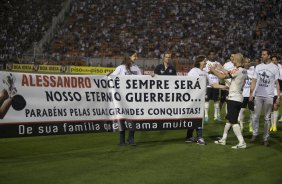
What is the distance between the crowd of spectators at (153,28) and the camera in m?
43.8

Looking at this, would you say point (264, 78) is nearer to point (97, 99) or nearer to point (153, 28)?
point (97, 99)

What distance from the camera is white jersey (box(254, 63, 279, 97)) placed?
12.0 metres

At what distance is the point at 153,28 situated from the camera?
47.1 m

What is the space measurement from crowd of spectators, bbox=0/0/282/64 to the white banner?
30.1 metres

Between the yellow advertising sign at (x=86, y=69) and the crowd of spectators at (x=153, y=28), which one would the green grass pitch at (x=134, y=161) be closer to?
the yellow advertising sign at (x=86, y=69)

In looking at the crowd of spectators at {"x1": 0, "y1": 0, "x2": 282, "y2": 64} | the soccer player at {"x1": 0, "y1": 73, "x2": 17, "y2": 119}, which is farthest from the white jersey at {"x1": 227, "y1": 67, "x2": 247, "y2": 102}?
the crowd of spectators at {"x1": 0, "y1": 0, "x2": 282, "y2": 64}

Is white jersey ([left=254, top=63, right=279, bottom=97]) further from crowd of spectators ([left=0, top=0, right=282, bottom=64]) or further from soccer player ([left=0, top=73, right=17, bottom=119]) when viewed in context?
crowd of spectators ([left=0, top=0, right=282, bottom=64])

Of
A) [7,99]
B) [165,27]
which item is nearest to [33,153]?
[7,99]

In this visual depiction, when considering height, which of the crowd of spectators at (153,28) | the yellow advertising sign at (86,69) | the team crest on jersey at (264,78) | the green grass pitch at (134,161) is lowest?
the green grass pitch at (134,161)

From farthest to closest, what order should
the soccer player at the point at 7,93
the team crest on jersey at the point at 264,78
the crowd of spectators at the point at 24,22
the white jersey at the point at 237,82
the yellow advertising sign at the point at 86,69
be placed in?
the crowd of spectators at the point at 24,22 < the yellow advertising sign at the point at 86,69 < the team crest on jersey at the point at 264,78 < the white jersey at the point at 237,82 < the soccer player at the point at 7,93

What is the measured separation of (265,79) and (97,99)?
4249 millimetres

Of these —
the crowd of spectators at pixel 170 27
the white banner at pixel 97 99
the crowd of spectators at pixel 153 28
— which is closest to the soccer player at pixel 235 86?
the white banner at pixel 97 99

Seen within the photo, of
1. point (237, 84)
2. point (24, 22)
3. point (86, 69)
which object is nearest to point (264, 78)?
point (237, 84)

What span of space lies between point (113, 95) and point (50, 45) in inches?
1506
